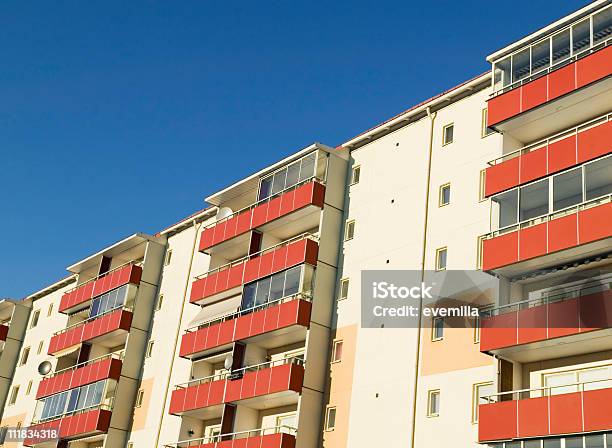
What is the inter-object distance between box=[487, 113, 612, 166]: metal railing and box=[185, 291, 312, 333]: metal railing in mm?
10719

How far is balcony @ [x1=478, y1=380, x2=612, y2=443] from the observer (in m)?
25.1

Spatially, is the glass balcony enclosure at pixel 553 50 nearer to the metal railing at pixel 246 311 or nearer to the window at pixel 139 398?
the metal railing at pixel 246 311

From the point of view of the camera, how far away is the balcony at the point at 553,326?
86.6 feet

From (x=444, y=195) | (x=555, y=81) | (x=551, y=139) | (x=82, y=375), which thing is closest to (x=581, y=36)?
(x=555, y=81)

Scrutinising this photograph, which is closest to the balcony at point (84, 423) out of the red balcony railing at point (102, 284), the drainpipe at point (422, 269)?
the red balcony railing at point (102, 284)

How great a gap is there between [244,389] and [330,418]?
480 cm

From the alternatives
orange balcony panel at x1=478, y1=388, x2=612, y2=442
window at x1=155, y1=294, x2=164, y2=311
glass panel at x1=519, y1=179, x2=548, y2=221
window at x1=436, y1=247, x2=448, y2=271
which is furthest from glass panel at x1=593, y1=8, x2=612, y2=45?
window at x1=155, y1=294, x2=164, y2=311

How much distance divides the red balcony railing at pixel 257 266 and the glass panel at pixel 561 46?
551 inches

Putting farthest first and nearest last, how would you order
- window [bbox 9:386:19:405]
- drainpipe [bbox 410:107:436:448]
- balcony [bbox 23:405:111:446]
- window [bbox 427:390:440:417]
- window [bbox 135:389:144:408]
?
window [bbox 9:386:19:405] → window [bbox 135:389:144:408] → balcony [bbox 23:405:111:446] → drainpipe [bbox 410:107:436:448] → window [bbox 427:390:440:417]

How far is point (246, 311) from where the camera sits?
41.9 m

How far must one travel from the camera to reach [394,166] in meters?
39.7

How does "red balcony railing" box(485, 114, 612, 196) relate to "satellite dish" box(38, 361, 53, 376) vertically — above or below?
above

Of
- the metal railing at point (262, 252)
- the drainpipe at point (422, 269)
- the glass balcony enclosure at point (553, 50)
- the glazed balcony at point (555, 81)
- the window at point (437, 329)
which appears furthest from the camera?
the metal railing at point (262, 252)

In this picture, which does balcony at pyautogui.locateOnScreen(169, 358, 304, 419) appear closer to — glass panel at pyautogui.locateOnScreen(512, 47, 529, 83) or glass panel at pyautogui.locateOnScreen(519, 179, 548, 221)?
glass panel at pyautogui.locateOnScreen(519, 179, 548, 221)
